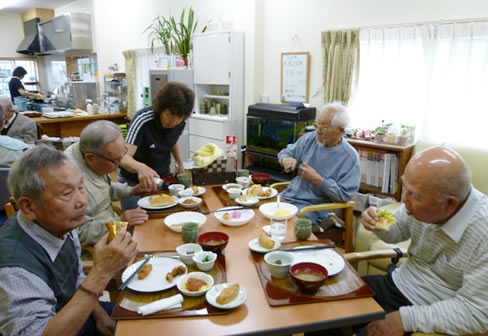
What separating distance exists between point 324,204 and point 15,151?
237cm

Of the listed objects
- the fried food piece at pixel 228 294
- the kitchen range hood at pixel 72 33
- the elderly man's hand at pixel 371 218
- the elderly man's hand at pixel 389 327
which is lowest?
the elderly man's hand at pixel 389 327

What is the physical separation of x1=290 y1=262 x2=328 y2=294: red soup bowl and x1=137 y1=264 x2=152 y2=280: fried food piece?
0.55m

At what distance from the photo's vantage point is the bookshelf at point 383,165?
3205mm

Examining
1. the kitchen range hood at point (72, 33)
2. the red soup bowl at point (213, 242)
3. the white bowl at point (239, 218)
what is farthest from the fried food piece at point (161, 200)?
the kitchen range hood at point (72, 33)

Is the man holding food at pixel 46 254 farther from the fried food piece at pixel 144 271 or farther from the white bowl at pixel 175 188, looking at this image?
the white bowl at pixel 175 188

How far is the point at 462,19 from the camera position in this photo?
291 cm

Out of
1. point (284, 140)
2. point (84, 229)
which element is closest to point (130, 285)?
point (84, 229)

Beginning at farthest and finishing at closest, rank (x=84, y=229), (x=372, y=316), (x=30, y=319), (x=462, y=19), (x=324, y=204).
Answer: (x=462, y=19) → (x=324, y=204) → (x=84, y=229) → (x=372, y=316) → (x=30, y=319)

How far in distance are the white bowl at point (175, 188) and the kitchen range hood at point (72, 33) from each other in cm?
602

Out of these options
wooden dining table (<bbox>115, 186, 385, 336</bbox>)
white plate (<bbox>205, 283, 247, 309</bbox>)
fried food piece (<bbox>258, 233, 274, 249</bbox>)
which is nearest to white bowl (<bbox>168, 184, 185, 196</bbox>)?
fried food piece (<bbox>258, 233, 274, 249</bbox>)

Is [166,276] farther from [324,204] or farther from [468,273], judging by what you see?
[324,204]

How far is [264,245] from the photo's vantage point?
155 centimetres

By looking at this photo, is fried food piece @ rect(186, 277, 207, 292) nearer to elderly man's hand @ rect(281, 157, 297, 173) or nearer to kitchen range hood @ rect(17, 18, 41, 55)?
elderly man's hand @ rect(281, 157, 297, 173)

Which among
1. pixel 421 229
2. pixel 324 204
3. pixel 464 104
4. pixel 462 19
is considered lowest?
pixel 324 204
